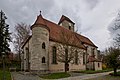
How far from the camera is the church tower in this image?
36.8 metres

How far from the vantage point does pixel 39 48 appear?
37094 millimetres

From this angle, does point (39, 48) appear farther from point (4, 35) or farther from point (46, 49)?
point (4, 35)

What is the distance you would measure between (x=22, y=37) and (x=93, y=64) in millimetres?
21780

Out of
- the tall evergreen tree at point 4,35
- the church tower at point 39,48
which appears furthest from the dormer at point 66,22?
the church tower at point 39,48

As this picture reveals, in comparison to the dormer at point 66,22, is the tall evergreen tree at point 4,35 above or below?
below

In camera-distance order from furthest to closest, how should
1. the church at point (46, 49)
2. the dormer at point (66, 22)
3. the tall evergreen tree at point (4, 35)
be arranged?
the dormer at point (66, 22)
the tall evergreen tree at point (4, 35)
the church at point (46, 49)

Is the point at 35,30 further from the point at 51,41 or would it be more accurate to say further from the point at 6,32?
the point at 6,32

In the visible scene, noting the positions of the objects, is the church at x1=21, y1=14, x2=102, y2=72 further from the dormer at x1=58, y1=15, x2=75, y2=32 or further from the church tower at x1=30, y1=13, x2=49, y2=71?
the dormer at x1=58, y1=15, x2=75, y2=32

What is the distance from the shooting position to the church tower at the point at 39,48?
36781 millimetres

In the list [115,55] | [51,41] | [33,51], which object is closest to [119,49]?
[115,55]

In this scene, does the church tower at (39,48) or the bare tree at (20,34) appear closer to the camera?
the church tower at (39,48)

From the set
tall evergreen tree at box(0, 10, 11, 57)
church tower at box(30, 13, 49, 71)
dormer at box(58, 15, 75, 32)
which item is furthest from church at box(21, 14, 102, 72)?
dormer at box(58, 15, 75, 32)

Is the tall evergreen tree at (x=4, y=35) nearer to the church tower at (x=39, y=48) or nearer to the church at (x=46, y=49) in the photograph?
the church at (x=46, y=49)

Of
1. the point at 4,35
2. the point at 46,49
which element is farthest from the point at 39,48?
the point at 4,35
